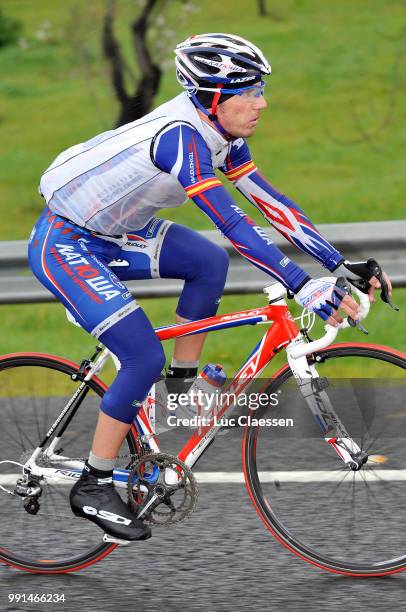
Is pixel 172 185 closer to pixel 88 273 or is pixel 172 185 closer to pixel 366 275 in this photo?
pixel 88 273

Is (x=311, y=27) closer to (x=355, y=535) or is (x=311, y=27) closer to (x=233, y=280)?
(x=233, y=280)

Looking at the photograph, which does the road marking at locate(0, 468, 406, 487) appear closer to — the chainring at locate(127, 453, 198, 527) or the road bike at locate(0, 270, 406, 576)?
the road bike at locate(0, 270, 406, 576)

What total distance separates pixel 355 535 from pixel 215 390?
31.0 inches

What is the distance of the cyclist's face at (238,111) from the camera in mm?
4309

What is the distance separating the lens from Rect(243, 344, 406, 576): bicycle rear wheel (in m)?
4.46

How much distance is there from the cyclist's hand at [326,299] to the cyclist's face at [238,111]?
666mm

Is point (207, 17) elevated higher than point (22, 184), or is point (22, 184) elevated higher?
point (207, 17)

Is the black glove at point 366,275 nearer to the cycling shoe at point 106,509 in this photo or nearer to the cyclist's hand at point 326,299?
the cyclist's hand at point 326,299

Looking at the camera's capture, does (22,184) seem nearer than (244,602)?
No

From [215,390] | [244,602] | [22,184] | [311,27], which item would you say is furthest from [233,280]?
[311,27]

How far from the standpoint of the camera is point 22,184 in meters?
14.6

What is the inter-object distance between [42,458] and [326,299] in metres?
1.43

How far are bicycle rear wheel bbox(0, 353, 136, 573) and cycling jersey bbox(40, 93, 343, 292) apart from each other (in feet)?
2.21

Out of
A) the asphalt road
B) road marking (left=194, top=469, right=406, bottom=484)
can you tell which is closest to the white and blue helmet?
the asphalt road
